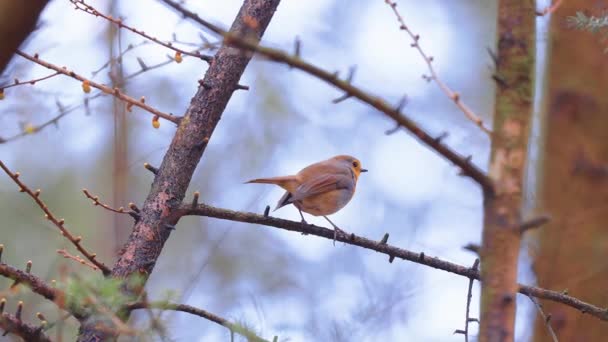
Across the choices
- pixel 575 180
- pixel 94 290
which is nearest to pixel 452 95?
pixel 94 290

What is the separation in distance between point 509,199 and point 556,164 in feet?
12.9

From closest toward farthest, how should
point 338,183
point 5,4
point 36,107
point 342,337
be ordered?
point 5,4 < point 342,337 < point 36,107 < point 338,183

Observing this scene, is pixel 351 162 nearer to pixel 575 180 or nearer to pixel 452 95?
pixel 575 180

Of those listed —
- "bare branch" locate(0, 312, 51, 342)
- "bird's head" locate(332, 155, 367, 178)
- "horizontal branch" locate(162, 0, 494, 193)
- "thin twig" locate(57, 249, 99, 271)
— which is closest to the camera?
"horizontal branch" locate(162, 0, 494, 193)

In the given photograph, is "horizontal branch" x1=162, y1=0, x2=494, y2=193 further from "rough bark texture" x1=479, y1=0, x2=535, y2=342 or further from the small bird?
the small bird

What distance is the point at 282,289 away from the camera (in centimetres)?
584

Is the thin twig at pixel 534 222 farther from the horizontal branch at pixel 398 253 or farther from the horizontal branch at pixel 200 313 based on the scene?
the horizontal branch at pixel 398 253

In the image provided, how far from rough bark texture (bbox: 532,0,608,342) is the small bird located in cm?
122

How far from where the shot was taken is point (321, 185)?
4.79m

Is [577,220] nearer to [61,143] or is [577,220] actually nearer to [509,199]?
[509,199]

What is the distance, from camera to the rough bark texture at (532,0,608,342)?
500cm

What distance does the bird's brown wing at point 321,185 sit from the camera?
4.60m

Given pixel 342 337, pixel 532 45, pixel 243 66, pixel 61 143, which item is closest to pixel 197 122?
pixel 243 66

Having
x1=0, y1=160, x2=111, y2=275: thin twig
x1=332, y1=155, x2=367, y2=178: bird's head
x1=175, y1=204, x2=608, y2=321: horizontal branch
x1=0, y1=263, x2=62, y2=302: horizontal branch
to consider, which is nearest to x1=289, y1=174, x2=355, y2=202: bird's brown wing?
x1=332, y1=155, x2=367, y2=178: bird's head
